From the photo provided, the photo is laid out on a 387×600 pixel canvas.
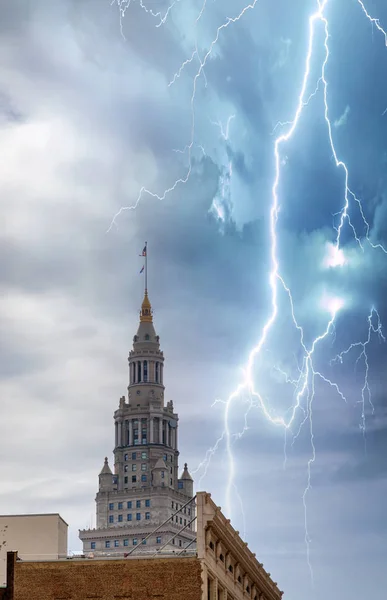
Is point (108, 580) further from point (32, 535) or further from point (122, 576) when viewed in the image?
point (32, 535)

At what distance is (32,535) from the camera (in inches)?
2468

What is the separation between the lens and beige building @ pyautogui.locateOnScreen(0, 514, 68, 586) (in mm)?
61875

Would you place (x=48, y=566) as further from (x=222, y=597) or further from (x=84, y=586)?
(x=222, y=597)

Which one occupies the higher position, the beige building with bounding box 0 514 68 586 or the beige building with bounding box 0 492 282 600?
the beige building with bounding box 0 514 68 586

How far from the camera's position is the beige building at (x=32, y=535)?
6188cm

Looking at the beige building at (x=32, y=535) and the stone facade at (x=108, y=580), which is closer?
the stone facade at (x=108, y=580)

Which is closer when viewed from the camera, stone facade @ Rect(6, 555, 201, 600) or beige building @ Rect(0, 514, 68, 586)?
stone facade @ Rect(6, 555, 201, 600)

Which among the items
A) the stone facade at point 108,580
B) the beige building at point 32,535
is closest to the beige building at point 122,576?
the stone facade at point 108,580

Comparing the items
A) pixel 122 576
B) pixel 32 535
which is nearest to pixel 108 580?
pixel 122 576

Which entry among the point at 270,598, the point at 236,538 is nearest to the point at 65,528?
the point at 236,538

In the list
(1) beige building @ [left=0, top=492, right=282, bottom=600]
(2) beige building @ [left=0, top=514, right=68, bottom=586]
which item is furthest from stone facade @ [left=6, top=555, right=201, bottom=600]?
(2) beige building @ [left=0, top=514, right=68, bottom=586]

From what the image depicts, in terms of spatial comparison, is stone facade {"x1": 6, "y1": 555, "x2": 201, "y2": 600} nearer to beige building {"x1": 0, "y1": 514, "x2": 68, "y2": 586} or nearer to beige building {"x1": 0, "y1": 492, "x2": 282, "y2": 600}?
beige building {"x1": 0, "y1": 492, "x2": 282, "y2": 600}

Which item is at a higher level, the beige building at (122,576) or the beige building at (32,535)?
the beige building at (32,535)

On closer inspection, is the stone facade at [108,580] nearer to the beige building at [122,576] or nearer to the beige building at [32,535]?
the beige building at [122,576]
